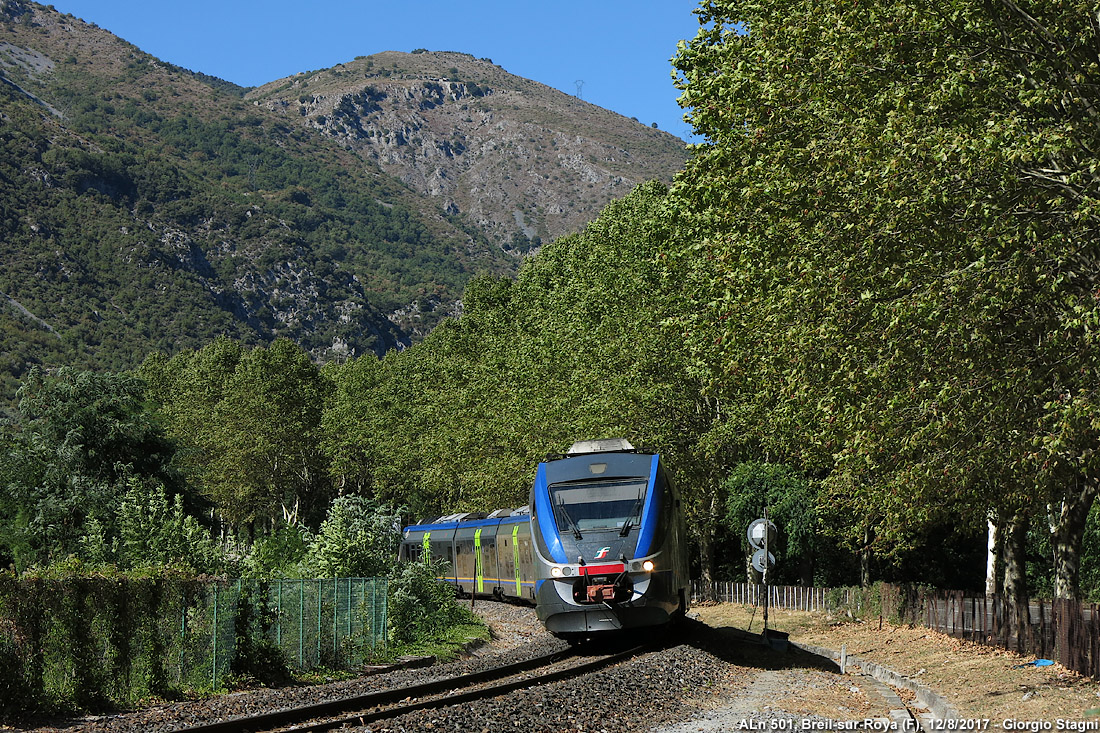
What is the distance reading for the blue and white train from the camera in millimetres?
21875

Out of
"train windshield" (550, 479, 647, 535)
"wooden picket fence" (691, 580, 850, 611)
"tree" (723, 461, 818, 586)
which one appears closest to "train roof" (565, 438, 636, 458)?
"train windshield" (550, 479, 647, 535)

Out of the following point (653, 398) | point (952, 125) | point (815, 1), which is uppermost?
point (815, 1)

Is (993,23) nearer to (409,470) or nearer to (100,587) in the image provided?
(100,587)

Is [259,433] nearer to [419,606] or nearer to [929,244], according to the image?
[419,606]

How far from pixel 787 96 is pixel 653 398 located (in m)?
21.6

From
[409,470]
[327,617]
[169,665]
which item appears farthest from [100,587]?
[409,470]

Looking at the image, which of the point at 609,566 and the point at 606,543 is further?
the point at 606,543

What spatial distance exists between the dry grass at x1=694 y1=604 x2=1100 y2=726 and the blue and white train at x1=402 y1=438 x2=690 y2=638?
15.6 feet

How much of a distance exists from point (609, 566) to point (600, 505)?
54.8 inches

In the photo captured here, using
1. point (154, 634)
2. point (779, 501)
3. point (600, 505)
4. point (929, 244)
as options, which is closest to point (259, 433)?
point (779, 501)

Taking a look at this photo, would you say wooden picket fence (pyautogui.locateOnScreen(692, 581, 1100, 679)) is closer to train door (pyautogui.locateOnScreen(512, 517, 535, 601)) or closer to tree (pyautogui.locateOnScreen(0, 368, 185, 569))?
train door (pyautogui.locateOnScreen(512, 517, 535, 601))

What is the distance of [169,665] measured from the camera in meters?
17.8

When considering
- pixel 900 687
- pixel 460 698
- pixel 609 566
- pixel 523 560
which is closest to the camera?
pixel 460 698

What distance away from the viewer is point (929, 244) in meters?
17.0
